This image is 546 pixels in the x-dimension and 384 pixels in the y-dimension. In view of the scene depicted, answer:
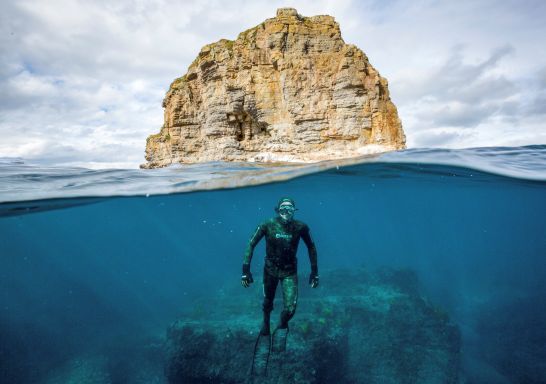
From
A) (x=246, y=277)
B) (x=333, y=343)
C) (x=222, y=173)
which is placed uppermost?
(x=222, y=173)

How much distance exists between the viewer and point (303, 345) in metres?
8.86

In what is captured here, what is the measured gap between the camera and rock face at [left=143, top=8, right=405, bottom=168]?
76.6 ft

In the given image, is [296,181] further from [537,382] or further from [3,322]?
[3,322]

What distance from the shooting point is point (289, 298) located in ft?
21.5

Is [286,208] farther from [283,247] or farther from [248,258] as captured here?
[248,258]

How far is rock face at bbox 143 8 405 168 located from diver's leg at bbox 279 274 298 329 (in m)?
17.4

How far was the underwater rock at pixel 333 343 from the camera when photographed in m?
8.58

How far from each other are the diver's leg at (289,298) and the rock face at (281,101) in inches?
687

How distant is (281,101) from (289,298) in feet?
67.8

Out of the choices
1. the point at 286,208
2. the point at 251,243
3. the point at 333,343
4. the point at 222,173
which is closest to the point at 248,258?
the point at 251,243

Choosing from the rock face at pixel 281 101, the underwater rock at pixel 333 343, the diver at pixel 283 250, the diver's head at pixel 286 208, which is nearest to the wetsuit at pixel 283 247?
the diver at pixel 283 250

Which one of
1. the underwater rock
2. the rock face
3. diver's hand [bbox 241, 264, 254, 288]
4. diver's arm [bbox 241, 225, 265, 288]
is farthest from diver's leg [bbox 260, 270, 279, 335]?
the rock face

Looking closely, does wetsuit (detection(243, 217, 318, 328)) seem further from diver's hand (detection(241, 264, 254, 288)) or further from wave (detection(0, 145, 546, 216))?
wave (detection(0, 145, 546, 216))

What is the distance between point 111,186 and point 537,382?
1770 cm
